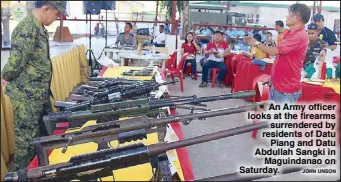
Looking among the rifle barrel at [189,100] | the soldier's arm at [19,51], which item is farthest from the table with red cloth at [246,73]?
the soldier's arm at [19,51]

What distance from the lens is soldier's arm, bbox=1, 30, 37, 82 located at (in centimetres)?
254

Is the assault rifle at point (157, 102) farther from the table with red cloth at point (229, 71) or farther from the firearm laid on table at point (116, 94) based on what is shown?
the table with red cloth at point (229, 71)

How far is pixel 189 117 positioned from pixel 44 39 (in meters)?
1.41

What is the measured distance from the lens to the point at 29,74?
2699 millimetres

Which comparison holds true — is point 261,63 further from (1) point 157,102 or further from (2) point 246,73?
(1) point 157,102

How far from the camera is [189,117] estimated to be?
76.5 inches

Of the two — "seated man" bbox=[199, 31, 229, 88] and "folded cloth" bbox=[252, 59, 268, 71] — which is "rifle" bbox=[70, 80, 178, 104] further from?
"seated man" bbox=[199, 31, 229, 88]

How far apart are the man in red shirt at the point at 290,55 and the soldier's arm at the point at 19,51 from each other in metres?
1.87

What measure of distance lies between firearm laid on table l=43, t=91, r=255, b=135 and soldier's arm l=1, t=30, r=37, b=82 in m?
0.57

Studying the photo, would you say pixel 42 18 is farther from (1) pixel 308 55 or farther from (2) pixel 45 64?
(1) pixel 308 55

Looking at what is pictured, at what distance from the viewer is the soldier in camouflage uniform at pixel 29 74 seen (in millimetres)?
2562

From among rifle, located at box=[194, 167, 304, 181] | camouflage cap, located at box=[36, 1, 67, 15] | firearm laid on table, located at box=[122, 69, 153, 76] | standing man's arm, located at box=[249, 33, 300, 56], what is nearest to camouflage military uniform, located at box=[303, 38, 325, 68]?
standing man's arm, located at box=[249, 33, 300, 56]

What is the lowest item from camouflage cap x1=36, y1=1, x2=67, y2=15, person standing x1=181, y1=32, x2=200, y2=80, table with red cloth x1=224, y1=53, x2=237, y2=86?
table with red cloth x1=224, y1=53, x2=237, y2=86

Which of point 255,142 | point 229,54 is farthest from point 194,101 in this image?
point 229,54
